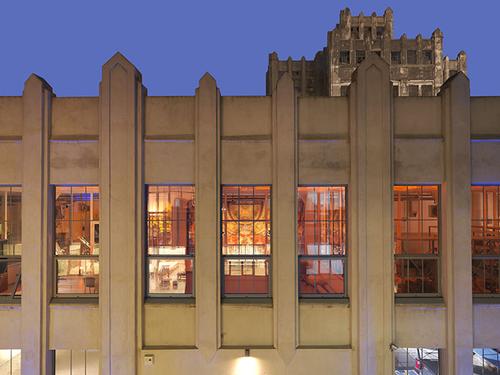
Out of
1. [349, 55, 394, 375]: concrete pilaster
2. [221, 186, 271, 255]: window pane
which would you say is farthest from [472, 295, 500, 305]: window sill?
[221, 186, 271, 255]: window pane

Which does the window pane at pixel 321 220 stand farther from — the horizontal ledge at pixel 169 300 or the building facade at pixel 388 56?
the building facade at pixel 388 56

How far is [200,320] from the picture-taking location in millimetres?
7734

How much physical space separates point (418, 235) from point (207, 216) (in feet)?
15.3

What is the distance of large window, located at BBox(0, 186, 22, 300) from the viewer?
8.18 meters

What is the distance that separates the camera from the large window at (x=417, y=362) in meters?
8.14

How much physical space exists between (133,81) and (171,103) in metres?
0.93

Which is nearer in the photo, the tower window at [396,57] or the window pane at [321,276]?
the window pane at [321,276]

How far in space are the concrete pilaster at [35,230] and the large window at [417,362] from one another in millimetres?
7786

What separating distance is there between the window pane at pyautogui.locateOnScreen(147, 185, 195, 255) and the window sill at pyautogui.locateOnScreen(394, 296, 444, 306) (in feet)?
15.2

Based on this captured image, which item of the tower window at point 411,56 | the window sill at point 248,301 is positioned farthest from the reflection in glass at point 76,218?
the tower window at point 411,56

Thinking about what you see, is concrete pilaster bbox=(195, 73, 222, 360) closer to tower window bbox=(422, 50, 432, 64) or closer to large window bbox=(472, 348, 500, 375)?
large window bbox=(472, 348, 500, 375)

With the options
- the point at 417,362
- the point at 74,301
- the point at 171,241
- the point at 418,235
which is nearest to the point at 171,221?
the point at 171,241

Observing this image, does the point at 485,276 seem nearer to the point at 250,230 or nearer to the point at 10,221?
the point at 250,230

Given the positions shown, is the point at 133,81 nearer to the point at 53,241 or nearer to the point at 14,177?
the point at 14,177
